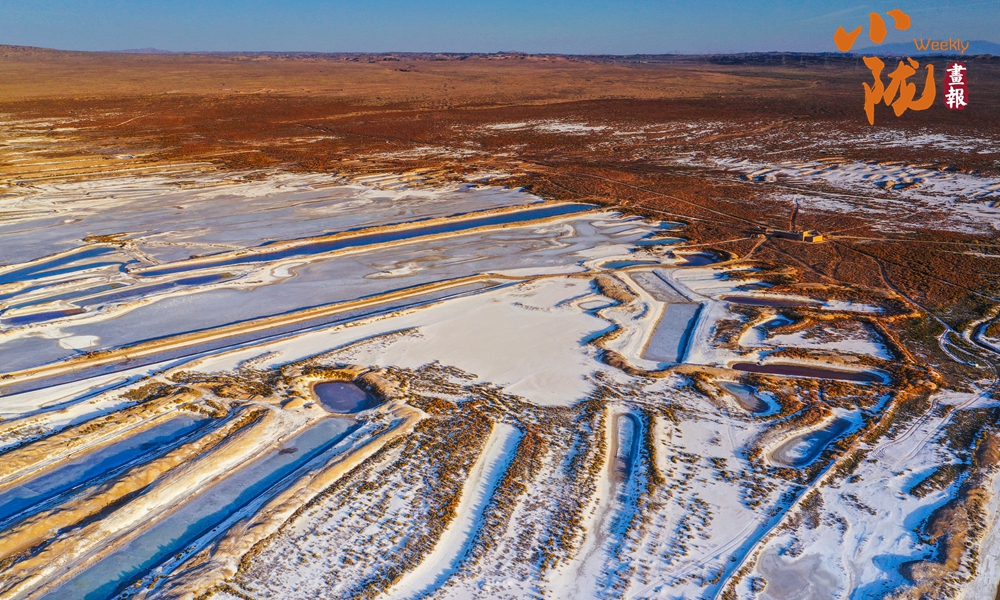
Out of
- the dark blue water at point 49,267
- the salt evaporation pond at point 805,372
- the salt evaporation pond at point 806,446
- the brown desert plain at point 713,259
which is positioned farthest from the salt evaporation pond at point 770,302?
the dark blue water at point 49,267

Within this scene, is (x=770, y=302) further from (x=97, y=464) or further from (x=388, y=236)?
(x=97, y=464)

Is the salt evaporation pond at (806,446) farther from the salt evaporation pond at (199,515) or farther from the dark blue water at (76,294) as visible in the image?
the dark blue water at (76,294)

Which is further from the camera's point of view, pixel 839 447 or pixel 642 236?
pixel 642 236

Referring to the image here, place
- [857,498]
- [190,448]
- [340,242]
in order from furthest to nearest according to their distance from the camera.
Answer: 1. [340,242]
2. [190,448]
3. [857,498]

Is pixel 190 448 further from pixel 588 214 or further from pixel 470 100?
pixel 470 100

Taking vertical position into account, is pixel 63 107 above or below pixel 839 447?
above

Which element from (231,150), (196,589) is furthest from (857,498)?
(231,150)
